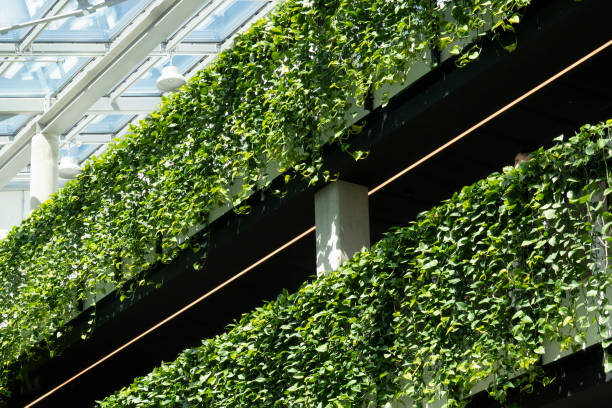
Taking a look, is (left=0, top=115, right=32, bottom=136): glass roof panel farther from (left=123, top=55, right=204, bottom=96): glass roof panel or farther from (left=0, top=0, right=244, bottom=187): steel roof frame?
(left=123, top=55, right=204, bottom=96): glass roof panel

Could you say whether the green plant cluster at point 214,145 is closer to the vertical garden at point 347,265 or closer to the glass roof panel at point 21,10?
Answer: the vertical garden at point 347,265

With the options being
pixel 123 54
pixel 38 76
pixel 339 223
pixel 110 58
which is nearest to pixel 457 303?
pixel 339 223

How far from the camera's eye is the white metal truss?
49.3 feet

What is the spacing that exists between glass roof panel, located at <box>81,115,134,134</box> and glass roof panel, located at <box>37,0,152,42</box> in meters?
4.01

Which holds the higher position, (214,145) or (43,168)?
(43,168)

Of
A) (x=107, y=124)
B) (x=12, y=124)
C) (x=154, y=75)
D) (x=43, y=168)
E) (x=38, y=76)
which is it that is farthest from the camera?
(x=107, y=124)

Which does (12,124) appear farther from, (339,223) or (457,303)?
(457,303)

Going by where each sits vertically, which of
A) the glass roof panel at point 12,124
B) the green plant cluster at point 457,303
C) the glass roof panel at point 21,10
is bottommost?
the green plant cluster at point 457,303

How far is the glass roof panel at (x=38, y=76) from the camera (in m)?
18.2

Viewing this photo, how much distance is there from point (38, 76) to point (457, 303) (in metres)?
13.1

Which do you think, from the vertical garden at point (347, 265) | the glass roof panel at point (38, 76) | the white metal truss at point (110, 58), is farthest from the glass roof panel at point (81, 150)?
the vertical garden at point (347, 265)

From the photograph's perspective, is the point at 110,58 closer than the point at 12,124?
Yes

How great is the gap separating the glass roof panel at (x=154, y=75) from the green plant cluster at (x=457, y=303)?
9.88 metres

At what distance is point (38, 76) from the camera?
18.6 m
